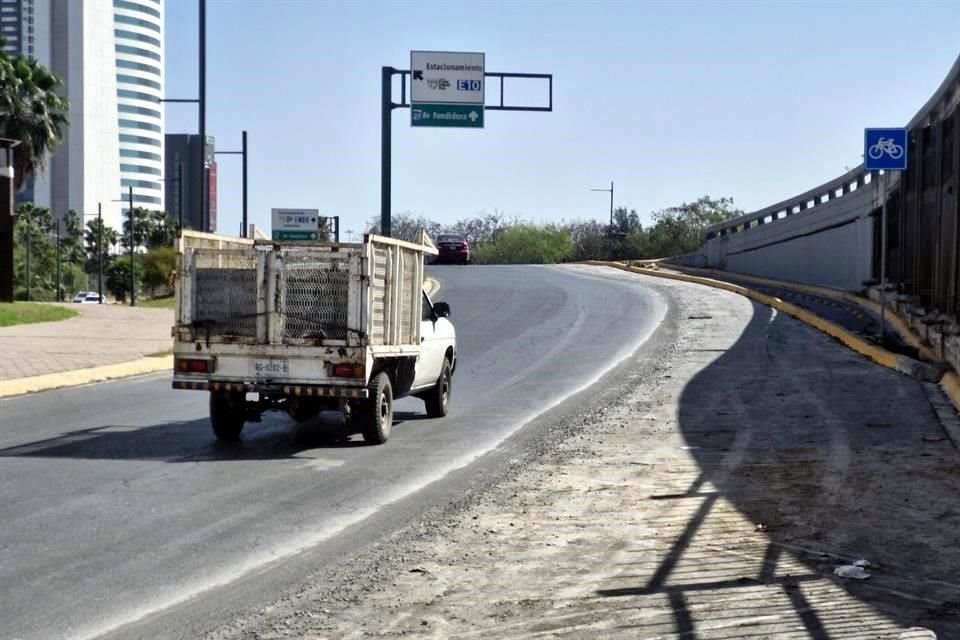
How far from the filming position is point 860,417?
1500 centimetres

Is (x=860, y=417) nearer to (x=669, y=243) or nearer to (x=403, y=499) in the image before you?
(x=403, y=499)

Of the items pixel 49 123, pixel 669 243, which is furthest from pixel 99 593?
pixel 669 243

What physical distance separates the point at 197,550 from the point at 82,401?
9.50 metres

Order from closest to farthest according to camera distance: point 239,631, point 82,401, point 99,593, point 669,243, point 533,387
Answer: point 239,631, point 99,593, point 82,401, point 533,387, point 669,243

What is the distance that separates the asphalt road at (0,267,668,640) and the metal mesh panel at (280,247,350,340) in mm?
1271

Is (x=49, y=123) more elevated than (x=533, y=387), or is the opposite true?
(x=49, y=123)

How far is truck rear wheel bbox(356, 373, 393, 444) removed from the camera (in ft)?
42.8

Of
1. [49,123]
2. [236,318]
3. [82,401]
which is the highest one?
[49,123]

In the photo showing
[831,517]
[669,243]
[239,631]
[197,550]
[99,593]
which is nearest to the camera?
[239,631]

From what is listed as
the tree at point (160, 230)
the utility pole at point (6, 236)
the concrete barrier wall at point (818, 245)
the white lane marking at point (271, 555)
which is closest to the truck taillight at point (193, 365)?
the white lane marking at point (271, 555)

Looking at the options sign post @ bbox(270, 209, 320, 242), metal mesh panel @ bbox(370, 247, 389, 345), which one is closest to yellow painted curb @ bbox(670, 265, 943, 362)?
metal mesh panel @ bbox(370, 247, 389, 345)

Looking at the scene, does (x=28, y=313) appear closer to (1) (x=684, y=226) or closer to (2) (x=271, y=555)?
(2) (x=271, y=555)

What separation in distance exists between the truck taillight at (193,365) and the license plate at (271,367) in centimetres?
50

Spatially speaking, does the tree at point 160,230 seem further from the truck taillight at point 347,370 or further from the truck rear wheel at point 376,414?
the truck taillight at point 347,370
